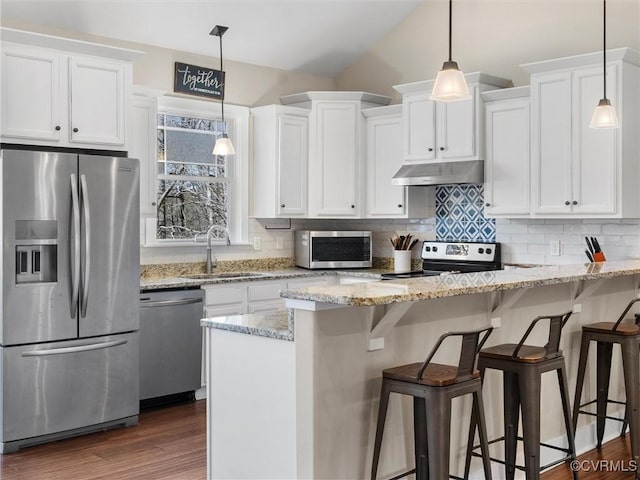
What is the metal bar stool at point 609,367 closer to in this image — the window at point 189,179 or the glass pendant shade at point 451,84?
the glass pendant shade at point 451,84

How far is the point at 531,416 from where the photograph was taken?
10.1 ft

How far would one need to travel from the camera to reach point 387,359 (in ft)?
9.73

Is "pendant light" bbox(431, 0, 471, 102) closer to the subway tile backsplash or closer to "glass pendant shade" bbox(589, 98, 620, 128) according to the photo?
"glass pendant shade" bbox(589, 98, 620, 128)

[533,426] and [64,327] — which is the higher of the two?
[64,327]

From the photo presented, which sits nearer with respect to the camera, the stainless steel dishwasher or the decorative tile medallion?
the stainless steel dishwasher

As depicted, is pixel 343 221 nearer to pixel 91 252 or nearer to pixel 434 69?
pixel 434 69

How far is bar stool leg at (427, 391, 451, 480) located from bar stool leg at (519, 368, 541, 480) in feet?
2.05

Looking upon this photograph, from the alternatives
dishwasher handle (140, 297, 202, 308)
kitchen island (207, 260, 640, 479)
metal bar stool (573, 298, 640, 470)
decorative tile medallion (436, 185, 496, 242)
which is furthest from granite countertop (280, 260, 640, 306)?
dishwasher handle (140, 297, 202, 308)

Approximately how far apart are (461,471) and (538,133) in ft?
8.49

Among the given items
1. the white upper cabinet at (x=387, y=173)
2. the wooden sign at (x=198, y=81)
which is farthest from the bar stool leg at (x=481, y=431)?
the wooden sign at (x=198, y=81)

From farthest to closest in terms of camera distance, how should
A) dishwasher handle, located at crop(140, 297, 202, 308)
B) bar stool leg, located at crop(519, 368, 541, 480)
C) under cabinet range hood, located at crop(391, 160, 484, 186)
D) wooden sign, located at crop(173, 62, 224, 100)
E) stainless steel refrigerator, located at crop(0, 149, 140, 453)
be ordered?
wooden sign, located at crop(173, 62, 224, 100) → under cabinet range hood, located at crop(391, 160, 484, 186) → dishwasher handle, located at crop(140, 297, 202, 308) → stainless steel refrigerator, located at crop(0, 149, 140, 453) → bar stool leg, located at crop(519, 368, 541, 480)

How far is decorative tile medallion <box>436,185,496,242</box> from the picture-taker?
567cm

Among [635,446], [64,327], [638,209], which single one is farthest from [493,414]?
[64,327]

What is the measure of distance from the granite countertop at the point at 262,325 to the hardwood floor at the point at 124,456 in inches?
42.0
